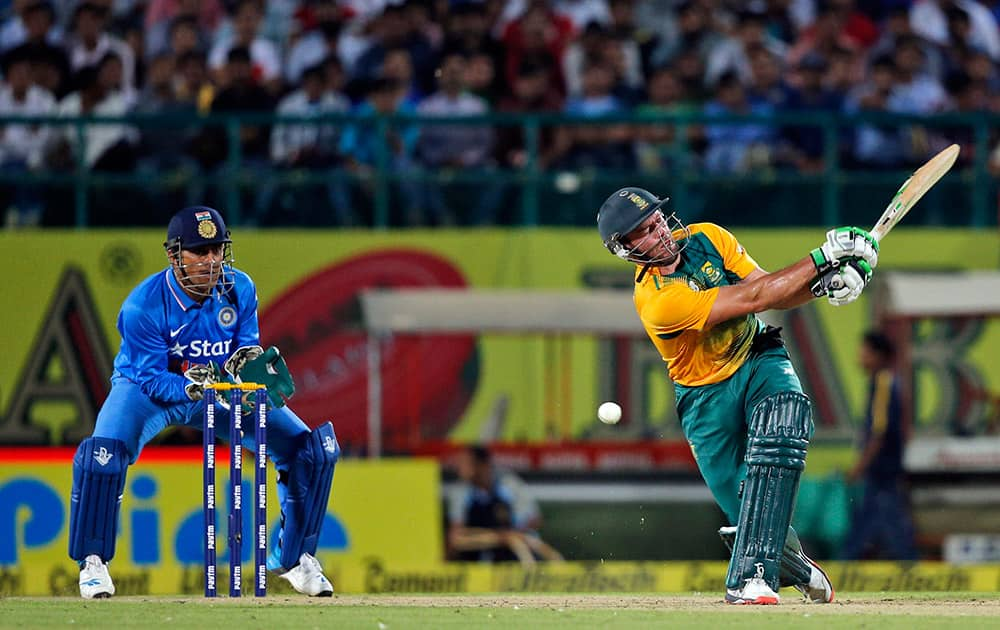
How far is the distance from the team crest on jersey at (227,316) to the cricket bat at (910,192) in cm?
288

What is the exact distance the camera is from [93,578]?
8422mm

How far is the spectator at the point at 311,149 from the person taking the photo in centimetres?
1352

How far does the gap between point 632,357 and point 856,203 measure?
1983 mm

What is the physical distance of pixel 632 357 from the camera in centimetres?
1410

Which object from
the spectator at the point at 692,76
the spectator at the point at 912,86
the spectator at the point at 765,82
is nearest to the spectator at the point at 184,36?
the spectator at the point at 692,76

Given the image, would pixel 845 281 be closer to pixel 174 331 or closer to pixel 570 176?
pixel 174 331

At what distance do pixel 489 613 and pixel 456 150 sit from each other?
20.9 feet

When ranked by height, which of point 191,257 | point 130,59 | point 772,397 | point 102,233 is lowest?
point 772,397

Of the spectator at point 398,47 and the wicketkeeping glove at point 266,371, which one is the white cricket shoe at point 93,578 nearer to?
the wicketkeeping glove at point 266,371

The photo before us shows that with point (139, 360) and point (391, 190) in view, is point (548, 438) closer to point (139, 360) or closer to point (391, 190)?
point (391, 190)

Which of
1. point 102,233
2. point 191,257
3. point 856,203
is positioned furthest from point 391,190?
point 191,257

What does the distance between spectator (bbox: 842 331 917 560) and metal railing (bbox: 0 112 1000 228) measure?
1198 millimetres

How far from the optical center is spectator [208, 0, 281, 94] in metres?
13.9

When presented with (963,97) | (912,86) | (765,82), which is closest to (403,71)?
(765,82)
